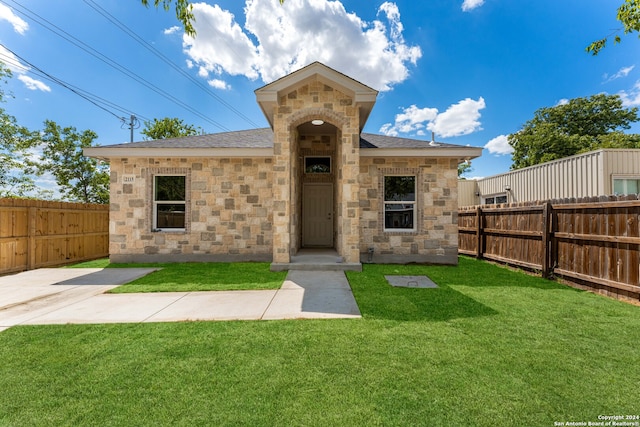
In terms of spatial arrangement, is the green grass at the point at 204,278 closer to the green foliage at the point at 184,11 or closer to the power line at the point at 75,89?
the green foliage at the point at 184,11

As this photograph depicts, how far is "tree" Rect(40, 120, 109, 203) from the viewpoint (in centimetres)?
1758

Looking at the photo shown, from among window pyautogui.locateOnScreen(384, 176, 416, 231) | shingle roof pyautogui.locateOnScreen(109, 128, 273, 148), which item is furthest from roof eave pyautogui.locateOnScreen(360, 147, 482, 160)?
shingle roof pyautogui.locateOnScreen(109, 128, 273, 148)

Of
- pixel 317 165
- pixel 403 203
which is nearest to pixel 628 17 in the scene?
pixel 403 203

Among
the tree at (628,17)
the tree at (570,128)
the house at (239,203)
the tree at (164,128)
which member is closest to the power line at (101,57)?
the tree at (164,128)

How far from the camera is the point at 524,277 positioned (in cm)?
645

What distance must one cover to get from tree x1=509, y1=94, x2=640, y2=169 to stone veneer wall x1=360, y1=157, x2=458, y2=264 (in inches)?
877

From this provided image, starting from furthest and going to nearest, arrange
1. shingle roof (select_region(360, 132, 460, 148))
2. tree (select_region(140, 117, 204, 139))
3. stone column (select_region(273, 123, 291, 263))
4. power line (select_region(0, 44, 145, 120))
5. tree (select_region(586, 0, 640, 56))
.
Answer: tree (select_region(140, 117, 204, 139)) < power line (select_region(0, 44, 145, 120)) < shingle roof (select_region(360, 132, 460, 148)) < stone column (select_region(273, 123, 291, 263)) < tree (select_region(586, 0, 640, 56))

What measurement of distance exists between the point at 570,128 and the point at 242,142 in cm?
3463

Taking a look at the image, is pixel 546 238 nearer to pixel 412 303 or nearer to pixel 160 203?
pixel 412 303

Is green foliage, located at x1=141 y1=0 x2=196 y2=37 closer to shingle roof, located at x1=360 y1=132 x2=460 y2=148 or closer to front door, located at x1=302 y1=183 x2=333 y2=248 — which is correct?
shingle roof, located at x1=360 y1=132 x2=460 y2=148

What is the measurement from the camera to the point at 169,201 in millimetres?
8453

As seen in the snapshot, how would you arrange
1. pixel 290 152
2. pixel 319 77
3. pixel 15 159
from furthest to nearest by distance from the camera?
pixel 15 159 < pixel 290 152 < pixel 319 77

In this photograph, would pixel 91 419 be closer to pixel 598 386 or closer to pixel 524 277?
pixel 598 386

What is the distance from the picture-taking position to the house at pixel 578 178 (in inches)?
356
